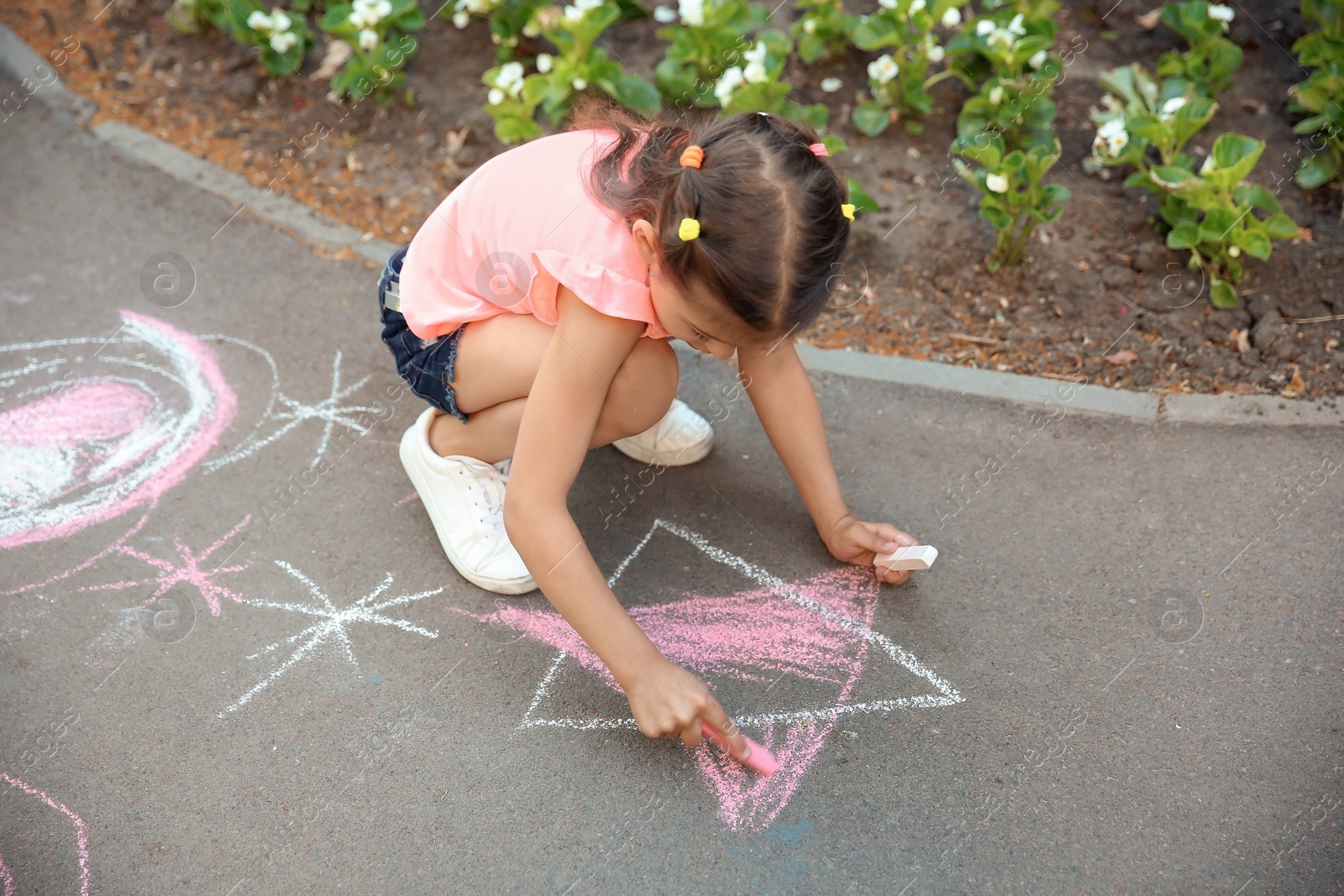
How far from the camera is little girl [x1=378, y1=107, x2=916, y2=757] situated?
136cm

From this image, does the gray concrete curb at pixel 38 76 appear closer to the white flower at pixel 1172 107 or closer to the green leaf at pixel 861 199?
the green leaf at pixel 861 199

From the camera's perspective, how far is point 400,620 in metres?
1.91

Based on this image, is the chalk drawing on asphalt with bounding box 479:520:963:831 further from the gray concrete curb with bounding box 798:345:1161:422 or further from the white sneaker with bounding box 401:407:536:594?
the gray concrete curb with bounding box 798:345:1161:422

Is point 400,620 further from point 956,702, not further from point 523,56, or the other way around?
point 523,56

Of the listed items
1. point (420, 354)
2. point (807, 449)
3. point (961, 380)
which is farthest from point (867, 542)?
point (420, 354)

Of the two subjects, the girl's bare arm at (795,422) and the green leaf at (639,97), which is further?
the green leaf at (639,97)

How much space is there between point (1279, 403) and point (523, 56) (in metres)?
2.41

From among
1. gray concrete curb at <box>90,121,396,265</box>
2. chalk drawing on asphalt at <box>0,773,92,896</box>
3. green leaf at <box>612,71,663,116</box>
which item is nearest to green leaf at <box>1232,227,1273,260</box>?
green leaf at <box>612,71,663,116</box>

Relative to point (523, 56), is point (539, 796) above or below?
below

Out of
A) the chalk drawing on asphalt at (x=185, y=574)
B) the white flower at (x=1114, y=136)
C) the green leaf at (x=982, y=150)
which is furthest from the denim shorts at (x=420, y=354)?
the white flower at (x=1114, y=136)

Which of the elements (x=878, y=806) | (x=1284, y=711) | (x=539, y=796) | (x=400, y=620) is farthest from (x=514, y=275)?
(x=1284, y=711)

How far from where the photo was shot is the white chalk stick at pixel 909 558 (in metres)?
1.80

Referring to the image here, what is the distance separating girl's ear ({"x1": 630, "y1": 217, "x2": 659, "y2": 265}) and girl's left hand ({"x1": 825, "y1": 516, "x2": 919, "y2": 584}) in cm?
76

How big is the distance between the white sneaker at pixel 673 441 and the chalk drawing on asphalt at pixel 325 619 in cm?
54
